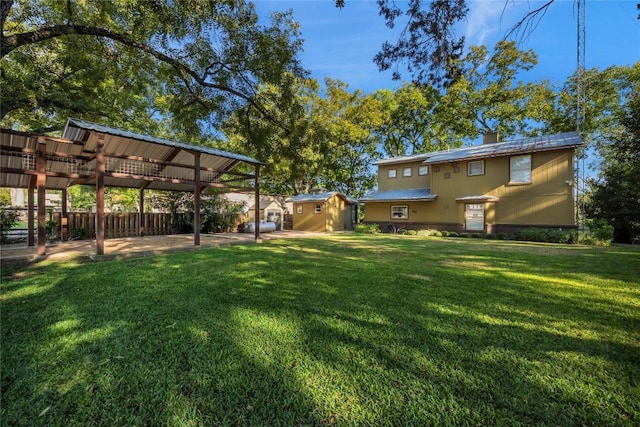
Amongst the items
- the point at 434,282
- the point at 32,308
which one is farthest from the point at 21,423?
the point at 434,282

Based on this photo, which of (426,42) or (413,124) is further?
(413,124)

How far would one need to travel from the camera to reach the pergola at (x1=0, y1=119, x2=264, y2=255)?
641cm

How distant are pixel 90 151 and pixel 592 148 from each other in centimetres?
3132

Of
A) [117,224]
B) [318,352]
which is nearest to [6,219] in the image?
[117,224]

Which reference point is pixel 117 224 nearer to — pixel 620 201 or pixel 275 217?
pixel 275 217

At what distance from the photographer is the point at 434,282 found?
15.1 ft

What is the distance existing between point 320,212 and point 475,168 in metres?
9.72

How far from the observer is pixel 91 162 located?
338 inches

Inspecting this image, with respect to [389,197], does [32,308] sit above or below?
below

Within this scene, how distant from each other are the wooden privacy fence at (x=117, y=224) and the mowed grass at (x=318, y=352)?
21.4 feet

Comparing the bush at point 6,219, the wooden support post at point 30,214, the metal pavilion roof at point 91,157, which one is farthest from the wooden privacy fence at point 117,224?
the wooden support post at point 30,214

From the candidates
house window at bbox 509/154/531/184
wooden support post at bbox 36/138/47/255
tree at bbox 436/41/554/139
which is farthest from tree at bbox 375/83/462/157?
wooden support post at bbox 36/138/47/255

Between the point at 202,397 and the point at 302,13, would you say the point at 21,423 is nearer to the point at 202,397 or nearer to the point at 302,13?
the point at 202,397

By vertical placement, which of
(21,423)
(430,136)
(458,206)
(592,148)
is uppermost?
(430,136)
